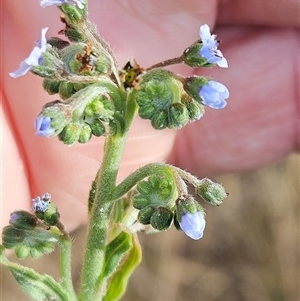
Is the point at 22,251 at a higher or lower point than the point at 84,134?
lower

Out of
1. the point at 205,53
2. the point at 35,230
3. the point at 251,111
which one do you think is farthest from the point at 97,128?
the point at 251,111

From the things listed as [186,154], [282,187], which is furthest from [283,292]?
[186,154]

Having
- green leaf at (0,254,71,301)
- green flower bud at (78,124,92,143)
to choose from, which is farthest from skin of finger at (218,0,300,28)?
green leaf at (0,254,71,301)

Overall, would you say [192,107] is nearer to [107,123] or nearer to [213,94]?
[213,94]

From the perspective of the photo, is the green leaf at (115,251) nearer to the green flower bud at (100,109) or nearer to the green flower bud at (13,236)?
the green flower bud at (13,236)

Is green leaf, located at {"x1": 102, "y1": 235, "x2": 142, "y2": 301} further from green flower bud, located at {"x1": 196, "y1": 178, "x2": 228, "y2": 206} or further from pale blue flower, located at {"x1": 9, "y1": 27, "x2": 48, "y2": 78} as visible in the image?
pale blue flower, located at {"x1": 9, "y1": 27, "x2": 48, "y2": 78}

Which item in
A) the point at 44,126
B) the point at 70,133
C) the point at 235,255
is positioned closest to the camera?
the point at 44,126
